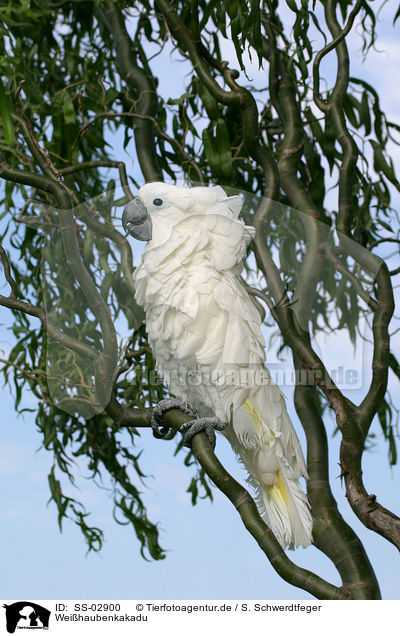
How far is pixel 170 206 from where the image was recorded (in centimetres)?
124

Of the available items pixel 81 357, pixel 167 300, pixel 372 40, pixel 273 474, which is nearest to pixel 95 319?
pixel 81 357

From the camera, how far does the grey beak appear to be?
4.09ft

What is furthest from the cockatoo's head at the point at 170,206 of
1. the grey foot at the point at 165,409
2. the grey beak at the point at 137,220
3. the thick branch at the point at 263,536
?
the thick branch at the point at 263,536

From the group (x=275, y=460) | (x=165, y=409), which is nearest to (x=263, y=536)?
(x=275, y=460)

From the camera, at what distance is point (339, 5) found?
1.85 metres

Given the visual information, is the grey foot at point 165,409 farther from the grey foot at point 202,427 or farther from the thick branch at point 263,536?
the thick branch at point 263,536

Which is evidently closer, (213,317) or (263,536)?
(263,536)

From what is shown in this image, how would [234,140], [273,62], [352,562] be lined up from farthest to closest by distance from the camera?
[234,140] → [273,62] → [352,562]

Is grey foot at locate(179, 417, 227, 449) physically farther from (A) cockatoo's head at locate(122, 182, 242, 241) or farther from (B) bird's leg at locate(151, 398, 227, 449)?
(A) cockatoo's head at locate(122, 182, 242, 241)

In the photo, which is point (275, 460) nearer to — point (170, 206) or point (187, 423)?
point (187, 423)

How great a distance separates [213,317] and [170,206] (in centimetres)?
21
